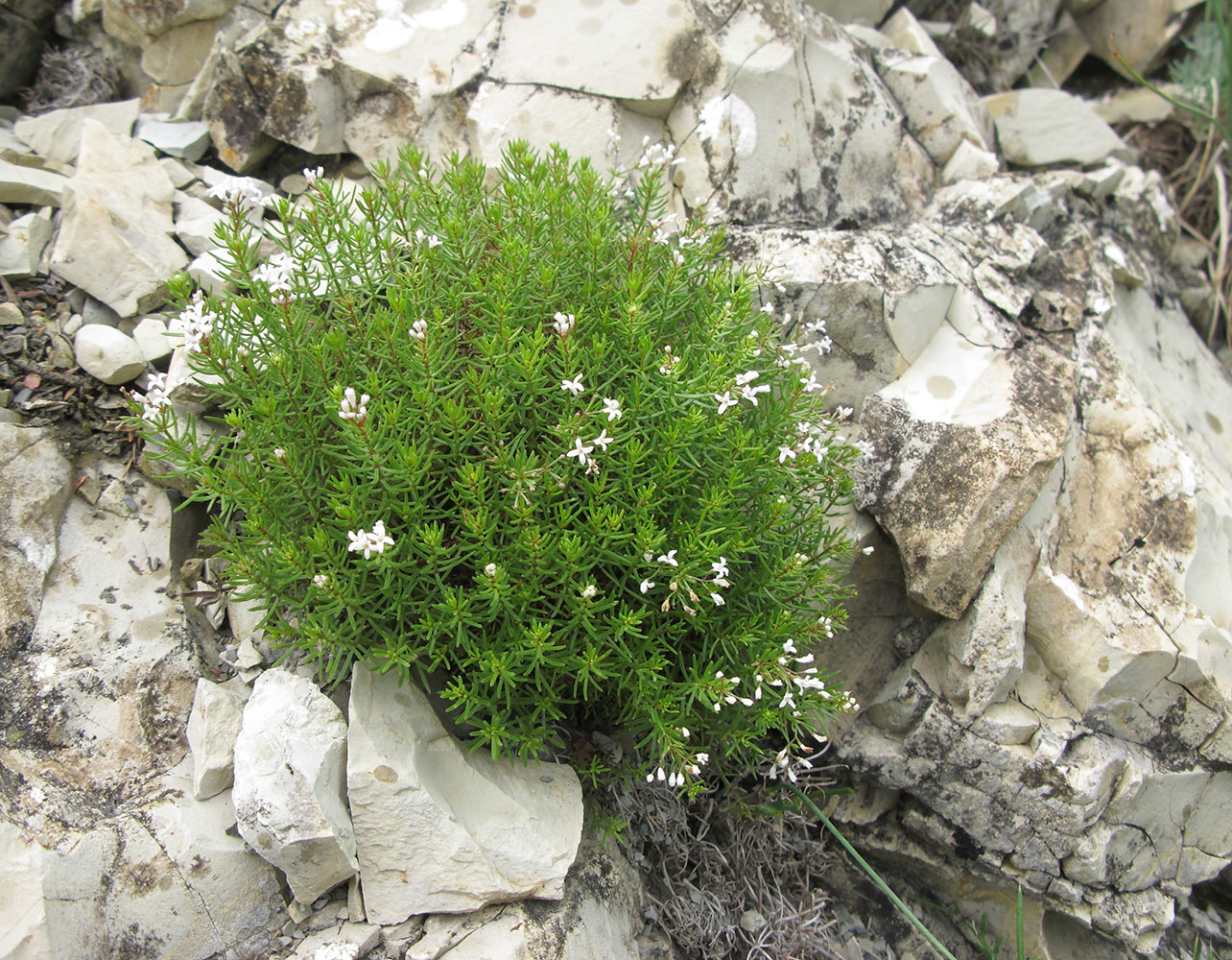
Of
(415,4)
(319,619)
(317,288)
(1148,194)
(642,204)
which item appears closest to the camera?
(319,619)

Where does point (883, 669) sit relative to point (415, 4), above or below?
below

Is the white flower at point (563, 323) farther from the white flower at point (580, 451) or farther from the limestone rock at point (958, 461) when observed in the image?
the limestone rock at point (958, 461)

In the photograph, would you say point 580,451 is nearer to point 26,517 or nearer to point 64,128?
point 26,517

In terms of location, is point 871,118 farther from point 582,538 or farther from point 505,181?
point 582,538

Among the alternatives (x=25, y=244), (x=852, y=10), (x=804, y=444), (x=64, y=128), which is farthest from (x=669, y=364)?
(x=852, y=10)

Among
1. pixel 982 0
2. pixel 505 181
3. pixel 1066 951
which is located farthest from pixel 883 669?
pixel 982 0

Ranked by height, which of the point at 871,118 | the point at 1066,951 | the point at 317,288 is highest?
the point at 871,118

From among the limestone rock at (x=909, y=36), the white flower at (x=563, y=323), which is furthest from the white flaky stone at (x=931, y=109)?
the white flower at (x=563, y=323)
